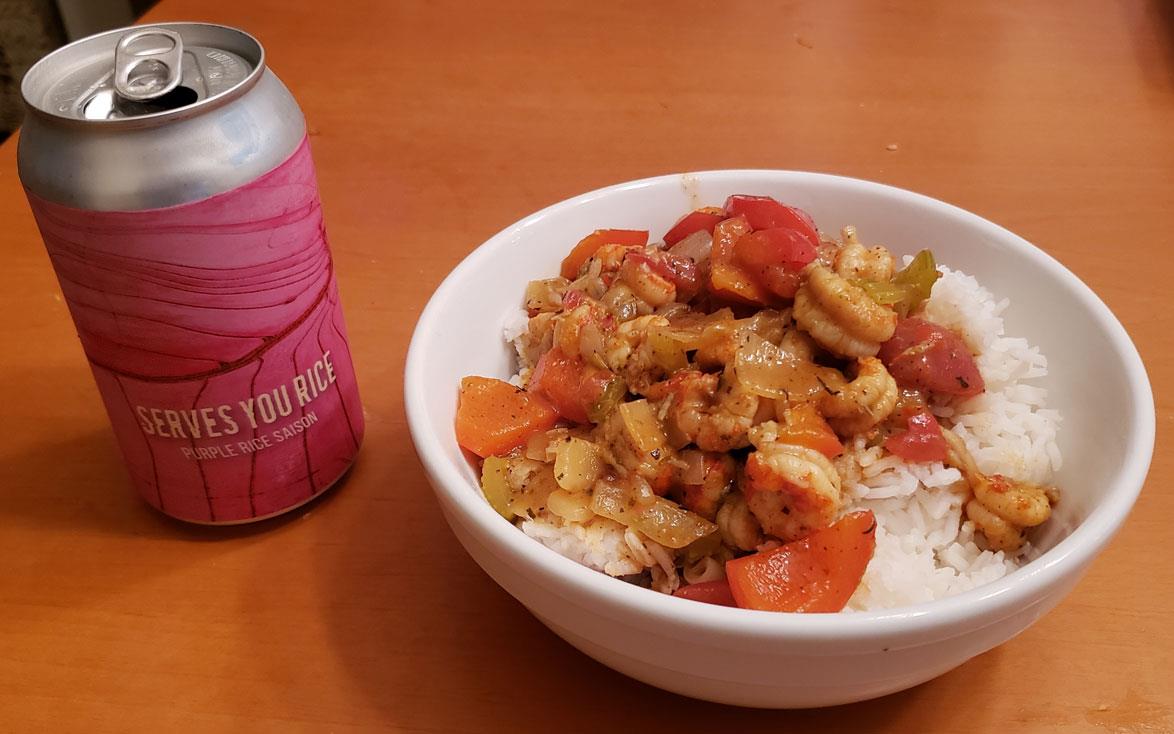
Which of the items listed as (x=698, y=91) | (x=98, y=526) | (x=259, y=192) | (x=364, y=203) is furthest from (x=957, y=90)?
(x=98, y=526)

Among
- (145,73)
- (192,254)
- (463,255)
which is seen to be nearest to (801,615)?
(192,254)

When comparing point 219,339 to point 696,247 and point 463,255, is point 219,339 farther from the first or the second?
point 463,255

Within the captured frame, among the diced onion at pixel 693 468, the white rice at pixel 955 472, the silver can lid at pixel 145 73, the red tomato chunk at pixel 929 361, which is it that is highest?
the silver can lid at pixel 145 73

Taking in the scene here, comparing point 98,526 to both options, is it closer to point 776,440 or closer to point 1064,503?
point 776,440

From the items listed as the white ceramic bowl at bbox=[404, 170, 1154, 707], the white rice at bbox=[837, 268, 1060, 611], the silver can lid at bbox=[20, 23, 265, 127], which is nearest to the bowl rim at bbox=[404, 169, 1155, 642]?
the white ceramic bowl at bbox=[404, 170, 1154, 707]

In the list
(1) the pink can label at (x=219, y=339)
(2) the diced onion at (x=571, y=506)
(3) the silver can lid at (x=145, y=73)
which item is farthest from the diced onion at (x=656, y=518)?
(3) the silver can lid at (x=145, y=73)

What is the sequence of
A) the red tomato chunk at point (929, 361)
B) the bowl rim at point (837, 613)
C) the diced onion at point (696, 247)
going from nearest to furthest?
the bowl rim at point (837, 613)
the red tomato chunk at point (929, 361)
the diced onion at point (696, 247)

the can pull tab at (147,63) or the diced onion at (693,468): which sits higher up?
the can pull tab at (147,63)

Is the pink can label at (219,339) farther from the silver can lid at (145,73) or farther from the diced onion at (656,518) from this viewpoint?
the diced onion at (656,518)
